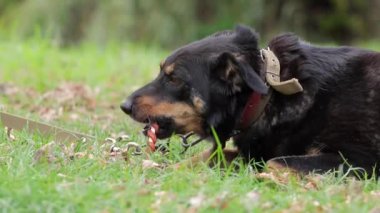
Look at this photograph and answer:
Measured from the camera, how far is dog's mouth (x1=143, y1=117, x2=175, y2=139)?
4520mm

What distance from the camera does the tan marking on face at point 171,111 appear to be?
14.7 feet

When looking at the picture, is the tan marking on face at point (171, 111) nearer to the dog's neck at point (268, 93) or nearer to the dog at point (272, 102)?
the dog at point (272, 102)

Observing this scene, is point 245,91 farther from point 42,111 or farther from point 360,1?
point 360,1

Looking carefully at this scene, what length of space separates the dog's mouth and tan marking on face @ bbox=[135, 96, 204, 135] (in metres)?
0.03

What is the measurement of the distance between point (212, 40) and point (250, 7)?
7.67 metres

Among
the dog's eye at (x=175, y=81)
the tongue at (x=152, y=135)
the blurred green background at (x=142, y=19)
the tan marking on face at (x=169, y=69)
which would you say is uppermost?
the tan marking on face at (x=169, y=69)

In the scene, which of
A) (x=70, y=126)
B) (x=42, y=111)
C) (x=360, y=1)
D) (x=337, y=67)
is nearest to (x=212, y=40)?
(x=337, y=67)

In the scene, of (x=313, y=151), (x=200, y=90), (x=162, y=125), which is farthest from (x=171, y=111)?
(x=313, y=151)

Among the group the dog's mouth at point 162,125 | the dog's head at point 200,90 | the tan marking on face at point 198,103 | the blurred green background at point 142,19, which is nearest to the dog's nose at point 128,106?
the dog's head at point 200,90

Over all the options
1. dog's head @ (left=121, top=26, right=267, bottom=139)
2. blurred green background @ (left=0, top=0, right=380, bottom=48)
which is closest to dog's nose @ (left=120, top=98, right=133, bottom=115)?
dog's head @ (left=121, top=26, right=267, bottom=139)

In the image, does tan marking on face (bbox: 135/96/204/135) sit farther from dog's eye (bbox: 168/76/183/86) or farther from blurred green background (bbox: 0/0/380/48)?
blurred green background (bbox: 0/0/380/48)

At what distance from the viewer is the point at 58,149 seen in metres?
4.32

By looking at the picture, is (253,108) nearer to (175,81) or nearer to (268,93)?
(268,93)

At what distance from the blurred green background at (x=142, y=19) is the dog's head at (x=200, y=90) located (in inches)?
263
